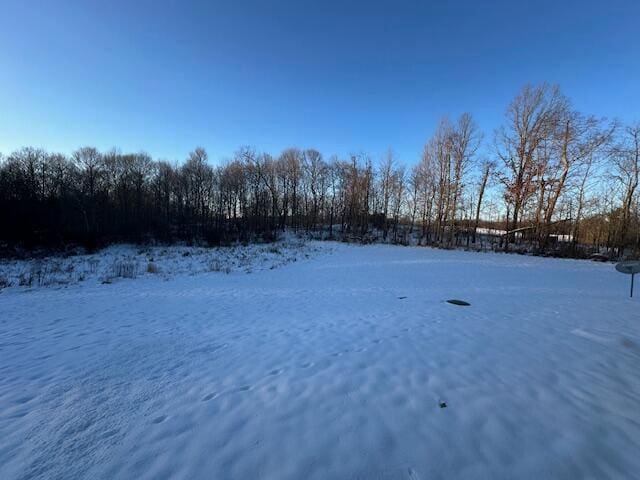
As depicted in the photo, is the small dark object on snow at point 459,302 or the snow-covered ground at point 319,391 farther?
the small dark object on snow at point 459,302

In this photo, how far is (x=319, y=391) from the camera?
327 centimetres

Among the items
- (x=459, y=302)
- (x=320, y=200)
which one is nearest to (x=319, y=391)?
(x=459, y=302)

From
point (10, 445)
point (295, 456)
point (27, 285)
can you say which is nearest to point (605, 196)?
point (295, 456)

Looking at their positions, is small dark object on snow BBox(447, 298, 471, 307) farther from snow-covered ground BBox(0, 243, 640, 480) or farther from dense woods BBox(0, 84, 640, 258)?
dense woods BBox(0, 84, 640, 258)

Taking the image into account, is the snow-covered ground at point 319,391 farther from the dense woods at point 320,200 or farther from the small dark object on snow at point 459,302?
the dense woods at point 320,200

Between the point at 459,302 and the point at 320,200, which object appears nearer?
the point at 459,302

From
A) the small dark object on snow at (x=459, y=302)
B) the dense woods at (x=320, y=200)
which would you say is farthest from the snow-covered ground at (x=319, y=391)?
the dense woods at (x=320, y=200)

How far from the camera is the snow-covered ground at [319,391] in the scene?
2191 mm

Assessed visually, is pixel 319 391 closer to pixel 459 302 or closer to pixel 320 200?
pixel 459 302

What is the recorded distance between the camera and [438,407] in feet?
9.59

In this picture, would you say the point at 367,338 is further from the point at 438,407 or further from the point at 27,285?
the point at 27,285

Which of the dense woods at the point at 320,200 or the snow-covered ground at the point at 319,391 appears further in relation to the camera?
the dense woods at the point at 320,200

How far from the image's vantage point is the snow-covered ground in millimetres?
2191

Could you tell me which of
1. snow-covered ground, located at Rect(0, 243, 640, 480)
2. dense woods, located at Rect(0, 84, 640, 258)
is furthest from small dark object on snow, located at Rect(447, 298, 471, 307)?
dense woods, located at Rect(0, 84, 640, 258)
